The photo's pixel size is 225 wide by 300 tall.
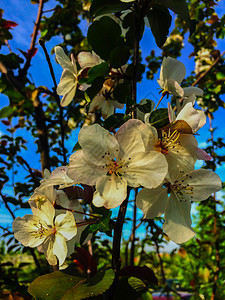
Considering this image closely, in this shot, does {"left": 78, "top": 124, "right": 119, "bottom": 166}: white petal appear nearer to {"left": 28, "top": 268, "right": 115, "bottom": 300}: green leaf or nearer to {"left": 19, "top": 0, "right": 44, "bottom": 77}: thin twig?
{"left": 28, "top": 268, "right": 115, "bottom": 300}: green leaf

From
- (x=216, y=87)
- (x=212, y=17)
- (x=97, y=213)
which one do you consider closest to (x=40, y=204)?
(x=97, y=213)

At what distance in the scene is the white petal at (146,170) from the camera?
51cm

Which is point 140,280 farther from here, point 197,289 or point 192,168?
point 197,289

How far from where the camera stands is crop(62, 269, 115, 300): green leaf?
0.56 metres

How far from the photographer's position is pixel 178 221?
1.96 feet

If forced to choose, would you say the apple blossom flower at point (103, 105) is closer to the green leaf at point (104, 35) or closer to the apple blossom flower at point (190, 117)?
the green leaf at point (104, 35)

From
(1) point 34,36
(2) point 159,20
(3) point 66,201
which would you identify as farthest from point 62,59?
(1) point 34,36

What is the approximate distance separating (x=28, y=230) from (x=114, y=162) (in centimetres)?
33

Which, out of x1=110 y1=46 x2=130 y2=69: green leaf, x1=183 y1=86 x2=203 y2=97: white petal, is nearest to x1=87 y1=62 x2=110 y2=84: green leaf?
x1=110 y1=46 x2=130 y2=69: green leaf

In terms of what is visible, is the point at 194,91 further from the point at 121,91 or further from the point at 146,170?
the point at 146,170

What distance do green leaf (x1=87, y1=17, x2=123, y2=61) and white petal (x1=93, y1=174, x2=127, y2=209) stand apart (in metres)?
0.39

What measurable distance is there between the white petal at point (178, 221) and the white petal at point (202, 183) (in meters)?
0.03

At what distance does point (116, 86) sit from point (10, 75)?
3.43 ft

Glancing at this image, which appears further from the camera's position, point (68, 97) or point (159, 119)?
point (68, 97)
